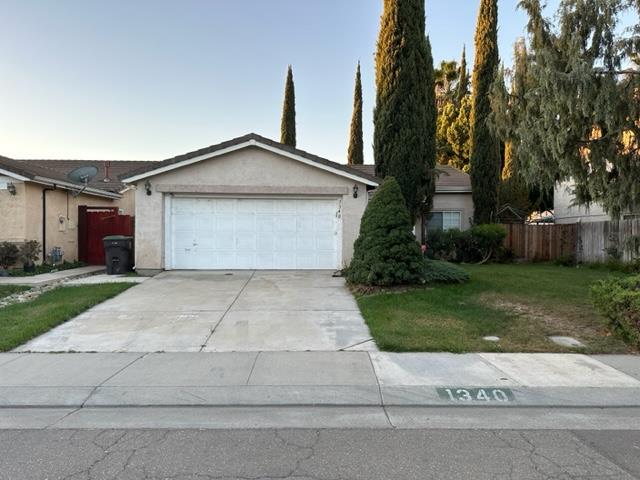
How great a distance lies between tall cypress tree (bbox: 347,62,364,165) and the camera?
34191 millimetres

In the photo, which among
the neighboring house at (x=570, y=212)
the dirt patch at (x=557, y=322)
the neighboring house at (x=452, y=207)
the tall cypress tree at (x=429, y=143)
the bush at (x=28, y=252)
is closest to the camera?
the dirt patch at (x=557, y=322)

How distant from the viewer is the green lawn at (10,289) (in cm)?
1047

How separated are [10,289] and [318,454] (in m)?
10.2

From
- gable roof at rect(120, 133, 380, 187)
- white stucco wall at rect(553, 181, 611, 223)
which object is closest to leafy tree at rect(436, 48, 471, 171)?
white stucco wall at rect(553, 181, 611, 223)

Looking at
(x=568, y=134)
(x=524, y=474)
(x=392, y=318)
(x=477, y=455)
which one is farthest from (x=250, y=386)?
(x=568, y=134)

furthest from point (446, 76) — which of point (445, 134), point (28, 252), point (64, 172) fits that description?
point (28, 252)

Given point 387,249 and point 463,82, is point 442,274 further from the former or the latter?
point 463,82

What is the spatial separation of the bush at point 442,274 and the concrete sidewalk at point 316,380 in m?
4.86

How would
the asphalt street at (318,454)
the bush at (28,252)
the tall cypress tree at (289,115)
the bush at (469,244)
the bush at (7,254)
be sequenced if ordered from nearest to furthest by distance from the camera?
the asphalt street at (318,454) < the bush at (7,254) < the bush at (28,252) < the bush at (469,244) < the tall cypress tree at (289,115)

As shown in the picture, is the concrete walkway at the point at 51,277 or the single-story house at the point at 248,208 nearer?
the concrete walkway at the point at 51,277

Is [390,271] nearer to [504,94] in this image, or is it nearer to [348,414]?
[504,94]

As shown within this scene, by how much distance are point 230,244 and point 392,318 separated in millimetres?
7391

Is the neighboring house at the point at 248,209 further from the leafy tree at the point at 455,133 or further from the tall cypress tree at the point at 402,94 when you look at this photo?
the leafy tree at the point at 455,133

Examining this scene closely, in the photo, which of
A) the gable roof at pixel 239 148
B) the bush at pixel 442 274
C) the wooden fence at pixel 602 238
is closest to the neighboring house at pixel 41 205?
the gable roof at pixel 239 148
